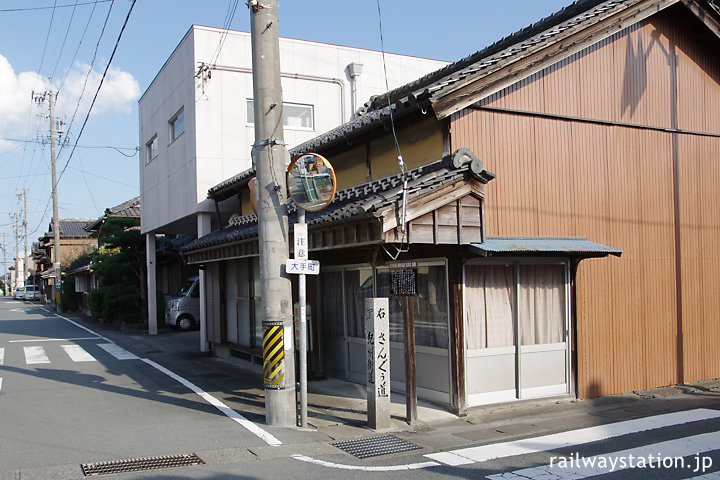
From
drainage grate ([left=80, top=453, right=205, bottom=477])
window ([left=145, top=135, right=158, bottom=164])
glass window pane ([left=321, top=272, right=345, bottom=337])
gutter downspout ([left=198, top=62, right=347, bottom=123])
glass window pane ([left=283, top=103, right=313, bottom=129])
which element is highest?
gutter downspout ([left=198, top=62, right=347, bottom=123])

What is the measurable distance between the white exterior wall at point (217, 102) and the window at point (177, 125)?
0.23 m

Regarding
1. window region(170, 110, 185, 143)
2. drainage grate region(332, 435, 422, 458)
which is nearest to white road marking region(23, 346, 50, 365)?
window region(170, 110, 185, 143)

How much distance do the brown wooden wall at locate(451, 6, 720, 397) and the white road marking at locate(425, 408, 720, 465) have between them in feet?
4.89

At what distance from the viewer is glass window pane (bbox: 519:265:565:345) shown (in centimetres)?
939

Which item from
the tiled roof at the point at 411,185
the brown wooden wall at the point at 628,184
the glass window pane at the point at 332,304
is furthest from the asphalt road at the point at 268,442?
the tiled roof at the point at 411,185

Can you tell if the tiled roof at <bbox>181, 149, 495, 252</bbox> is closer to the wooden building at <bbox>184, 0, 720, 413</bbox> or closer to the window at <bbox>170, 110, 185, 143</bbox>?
the wooden building at <bbox>184, 0, 720, 413</bbox>

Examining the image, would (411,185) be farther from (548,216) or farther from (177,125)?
(177,125)

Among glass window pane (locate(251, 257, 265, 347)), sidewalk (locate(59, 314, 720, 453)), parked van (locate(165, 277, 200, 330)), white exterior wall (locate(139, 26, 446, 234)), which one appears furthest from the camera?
parked van (locate(165, 277, 200, 330))

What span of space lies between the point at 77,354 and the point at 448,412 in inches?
479

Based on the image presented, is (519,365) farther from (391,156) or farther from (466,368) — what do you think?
(391,156)

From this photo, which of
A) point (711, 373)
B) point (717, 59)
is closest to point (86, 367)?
point (711, 373)

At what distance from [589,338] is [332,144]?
6207 mm

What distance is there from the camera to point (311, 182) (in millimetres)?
8047

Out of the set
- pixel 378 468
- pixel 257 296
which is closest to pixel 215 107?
pixel 257 296
